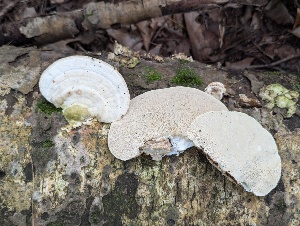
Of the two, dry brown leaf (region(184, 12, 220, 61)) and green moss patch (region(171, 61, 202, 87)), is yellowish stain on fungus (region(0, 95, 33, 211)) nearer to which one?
green moss patch (region(171, 61, 202, 87))

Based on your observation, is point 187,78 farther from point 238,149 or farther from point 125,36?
point 125,36

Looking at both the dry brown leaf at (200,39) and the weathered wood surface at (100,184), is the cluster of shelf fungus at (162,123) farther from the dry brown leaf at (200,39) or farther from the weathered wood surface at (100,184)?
the dry brown leaf at (200,39)

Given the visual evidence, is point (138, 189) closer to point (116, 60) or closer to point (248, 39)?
point (116, 60)

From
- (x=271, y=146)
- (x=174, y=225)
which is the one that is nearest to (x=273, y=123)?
(x=271, y=146)

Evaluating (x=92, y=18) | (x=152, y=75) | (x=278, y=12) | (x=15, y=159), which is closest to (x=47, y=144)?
(x=15, y=159)

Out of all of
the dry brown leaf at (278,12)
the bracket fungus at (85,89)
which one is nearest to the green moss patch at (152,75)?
the bracket fungus at (85,89)

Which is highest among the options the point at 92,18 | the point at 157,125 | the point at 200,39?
the point at 92,18

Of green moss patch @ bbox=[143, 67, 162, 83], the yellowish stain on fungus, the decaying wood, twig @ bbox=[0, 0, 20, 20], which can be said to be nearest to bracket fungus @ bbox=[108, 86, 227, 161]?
green moss patch @ bbox=[143, 67, 162, 83]
